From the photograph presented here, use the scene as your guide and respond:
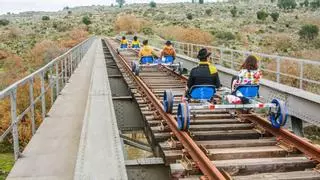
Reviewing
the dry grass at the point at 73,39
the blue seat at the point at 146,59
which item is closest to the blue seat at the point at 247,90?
the blue seat at the point at 146,59

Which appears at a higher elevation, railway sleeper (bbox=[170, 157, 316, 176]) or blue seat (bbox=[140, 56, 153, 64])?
blue seat (bbox=[140, 56, 153, 64])

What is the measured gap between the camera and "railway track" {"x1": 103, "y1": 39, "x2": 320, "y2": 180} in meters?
6.93

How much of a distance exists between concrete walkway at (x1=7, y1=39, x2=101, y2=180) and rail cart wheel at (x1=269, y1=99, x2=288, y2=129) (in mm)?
3547

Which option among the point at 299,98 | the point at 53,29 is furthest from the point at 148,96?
the point at 53,29

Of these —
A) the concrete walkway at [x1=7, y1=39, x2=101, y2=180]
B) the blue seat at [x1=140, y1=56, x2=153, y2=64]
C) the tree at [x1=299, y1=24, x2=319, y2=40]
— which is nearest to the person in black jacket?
the concrete walkway at [x1=7, y1=39, x2=101, y2=180]

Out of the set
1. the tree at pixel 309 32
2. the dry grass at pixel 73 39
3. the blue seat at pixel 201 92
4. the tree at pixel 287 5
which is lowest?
the dry grass at pixel 73 39

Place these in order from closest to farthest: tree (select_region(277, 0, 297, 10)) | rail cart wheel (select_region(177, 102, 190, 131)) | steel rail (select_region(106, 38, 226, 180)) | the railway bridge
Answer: steel rail (select_region(106, 38, 226, 180)) < the railway bridge < rail cart wheel (select_region(177, 102, 190, 131)) < tree (select_region(277, 0, 297, 10))

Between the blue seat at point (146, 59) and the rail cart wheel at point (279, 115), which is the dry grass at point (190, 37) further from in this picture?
the rail cart wheel at point (279, 115)

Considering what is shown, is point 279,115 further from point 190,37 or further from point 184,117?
point 190,37

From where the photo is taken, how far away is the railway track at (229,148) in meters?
6.93

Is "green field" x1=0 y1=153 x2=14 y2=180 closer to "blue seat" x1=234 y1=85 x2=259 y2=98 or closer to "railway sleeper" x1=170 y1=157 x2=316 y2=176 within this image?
"blue seat" x1=234 y1=85 x2=259 y2=98

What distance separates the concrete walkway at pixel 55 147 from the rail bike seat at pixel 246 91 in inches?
123

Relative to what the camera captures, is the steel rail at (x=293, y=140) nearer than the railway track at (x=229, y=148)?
No

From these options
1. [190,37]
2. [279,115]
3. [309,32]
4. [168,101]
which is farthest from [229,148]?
[309,32]
